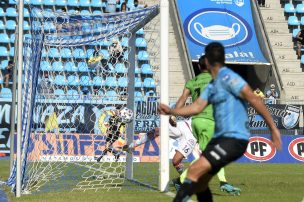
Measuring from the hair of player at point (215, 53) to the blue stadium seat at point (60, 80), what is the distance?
37.2ft

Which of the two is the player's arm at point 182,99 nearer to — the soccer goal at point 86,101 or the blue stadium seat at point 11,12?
the soccer goal at point 86,101

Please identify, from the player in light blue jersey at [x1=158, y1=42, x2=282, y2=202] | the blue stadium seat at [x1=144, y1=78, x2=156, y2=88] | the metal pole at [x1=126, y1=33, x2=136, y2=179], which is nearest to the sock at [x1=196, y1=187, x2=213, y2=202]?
the player in light blue jersey at [x1=158, y1=42, x2=282, y2=202]

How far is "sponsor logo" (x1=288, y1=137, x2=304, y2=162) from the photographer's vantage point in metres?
24.9

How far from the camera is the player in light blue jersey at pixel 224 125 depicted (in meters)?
7.89

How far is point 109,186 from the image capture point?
14516 mm

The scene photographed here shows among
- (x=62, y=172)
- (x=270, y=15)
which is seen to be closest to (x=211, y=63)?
(x=62, y=172)

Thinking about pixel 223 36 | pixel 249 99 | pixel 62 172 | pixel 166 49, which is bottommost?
pixel 62 172

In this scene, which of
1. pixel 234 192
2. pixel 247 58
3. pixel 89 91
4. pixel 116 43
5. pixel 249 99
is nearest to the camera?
pixel 249 99

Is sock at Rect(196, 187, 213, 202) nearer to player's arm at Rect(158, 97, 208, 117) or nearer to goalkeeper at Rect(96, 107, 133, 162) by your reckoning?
player's arm at Rect(158, 97, 208, 117)

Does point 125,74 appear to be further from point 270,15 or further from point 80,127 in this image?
point 270,15

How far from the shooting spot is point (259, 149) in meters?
24.8

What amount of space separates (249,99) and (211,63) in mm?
602

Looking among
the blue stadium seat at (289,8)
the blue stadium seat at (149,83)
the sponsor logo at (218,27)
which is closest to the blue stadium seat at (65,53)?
the blue stadium seat at (149,83)

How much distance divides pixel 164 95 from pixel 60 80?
7.64m
